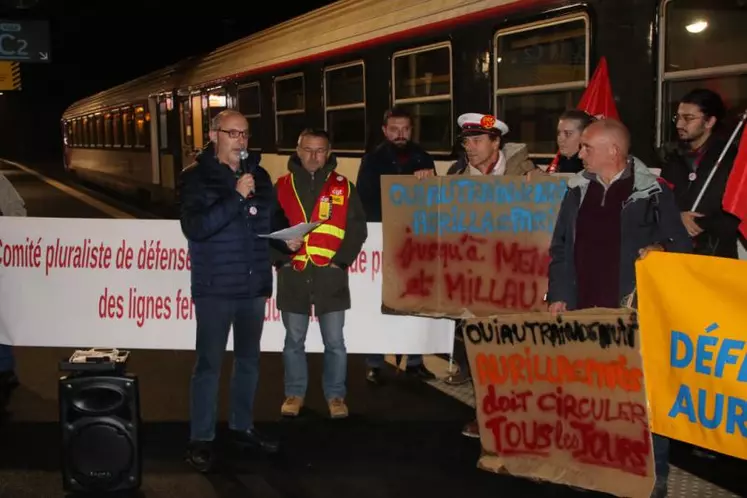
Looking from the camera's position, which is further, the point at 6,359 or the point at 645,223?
the point at 6,359

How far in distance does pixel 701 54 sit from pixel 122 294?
12.9 ft

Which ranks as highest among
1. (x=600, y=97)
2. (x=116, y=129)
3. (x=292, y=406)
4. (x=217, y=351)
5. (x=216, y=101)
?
(x=216, y=101)

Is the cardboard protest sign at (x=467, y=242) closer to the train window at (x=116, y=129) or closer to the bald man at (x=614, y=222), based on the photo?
the bald man at (x=614, y=222)

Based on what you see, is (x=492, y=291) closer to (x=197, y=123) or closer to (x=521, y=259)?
(x=521, y=259)

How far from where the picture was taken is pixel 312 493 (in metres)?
4.91

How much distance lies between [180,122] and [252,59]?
16.7 ft

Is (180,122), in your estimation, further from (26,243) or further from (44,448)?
(44,448)

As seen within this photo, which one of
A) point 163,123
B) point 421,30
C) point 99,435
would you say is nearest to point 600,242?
point 99,435

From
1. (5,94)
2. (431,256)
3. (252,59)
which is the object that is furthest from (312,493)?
(5,94)

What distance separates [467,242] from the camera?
5.81 metres

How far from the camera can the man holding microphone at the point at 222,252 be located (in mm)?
5039

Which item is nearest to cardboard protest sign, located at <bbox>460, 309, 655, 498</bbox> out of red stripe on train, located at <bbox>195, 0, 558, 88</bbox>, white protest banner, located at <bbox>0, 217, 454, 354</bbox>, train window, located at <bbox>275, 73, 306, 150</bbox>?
white protest banner, located at <bbox>0, 217, 454, 354</bbox>

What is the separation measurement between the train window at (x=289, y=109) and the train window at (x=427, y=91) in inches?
102

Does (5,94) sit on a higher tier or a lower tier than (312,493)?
higher
